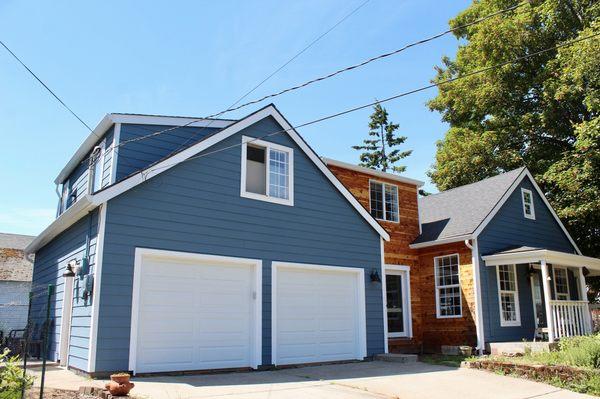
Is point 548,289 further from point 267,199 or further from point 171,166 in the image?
point 171,166

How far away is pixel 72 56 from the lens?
1045 cm

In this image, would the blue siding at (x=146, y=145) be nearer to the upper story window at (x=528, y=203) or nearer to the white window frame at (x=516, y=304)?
the white window frame at (x=516, y=304)

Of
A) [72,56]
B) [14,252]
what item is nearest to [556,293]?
[72,56]

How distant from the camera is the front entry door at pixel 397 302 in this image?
1585 centimetres

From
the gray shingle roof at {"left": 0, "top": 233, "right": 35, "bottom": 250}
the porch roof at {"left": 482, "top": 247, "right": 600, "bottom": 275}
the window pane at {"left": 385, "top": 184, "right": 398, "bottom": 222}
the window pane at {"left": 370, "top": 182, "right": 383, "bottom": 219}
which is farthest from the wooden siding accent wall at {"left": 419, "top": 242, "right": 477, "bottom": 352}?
the gray shingle roof at {"left": 0, "top": 233, "right": 35, "bottom": 250}

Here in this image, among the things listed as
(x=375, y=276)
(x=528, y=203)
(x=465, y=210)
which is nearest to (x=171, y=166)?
(x=375, y=276)

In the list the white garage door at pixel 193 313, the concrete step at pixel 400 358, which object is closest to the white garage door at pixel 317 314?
the concrete step at pixel 400 358

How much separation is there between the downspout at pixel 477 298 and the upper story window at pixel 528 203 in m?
3.86

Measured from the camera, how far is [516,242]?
1711 cm

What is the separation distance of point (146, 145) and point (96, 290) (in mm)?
4207

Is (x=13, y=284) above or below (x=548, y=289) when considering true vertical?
above

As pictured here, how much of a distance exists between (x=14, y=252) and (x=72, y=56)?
1946 cm

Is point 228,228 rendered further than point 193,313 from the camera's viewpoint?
Yes

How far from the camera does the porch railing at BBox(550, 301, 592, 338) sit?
14539mm
